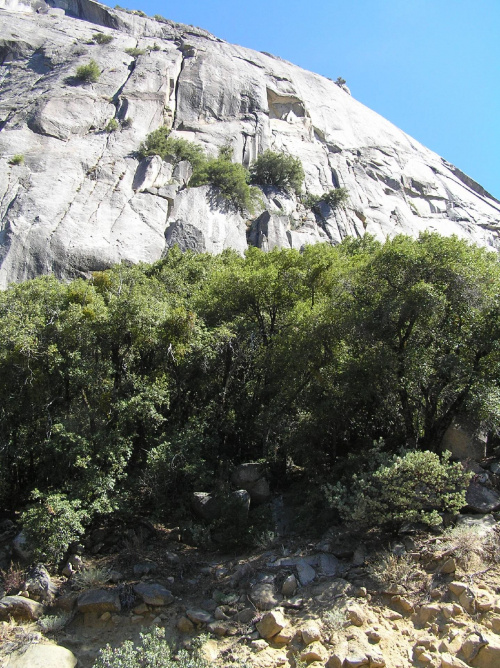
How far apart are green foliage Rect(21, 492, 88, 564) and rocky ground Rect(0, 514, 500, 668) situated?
1.37ft

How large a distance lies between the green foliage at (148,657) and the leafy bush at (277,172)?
30.0 meters

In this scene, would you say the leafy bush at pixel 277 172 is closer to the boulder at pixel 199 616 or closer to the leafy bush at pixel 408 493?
the leafy bush at pixel 408 493

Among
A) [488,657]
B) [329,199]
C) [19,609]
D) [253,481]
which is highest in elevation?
[329,199]

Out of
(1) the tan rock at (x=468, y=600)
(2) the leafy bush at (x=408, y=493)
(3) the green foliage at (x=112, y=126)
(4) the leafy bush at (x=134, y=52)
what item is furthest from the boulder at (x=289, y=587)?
(4) the leafy bush at (x=134, y=52)

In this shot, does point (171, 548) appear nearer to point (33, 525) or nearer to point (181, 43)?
point (33, 525)

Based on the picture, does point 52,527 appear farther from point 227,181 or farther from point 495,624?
point 227,181

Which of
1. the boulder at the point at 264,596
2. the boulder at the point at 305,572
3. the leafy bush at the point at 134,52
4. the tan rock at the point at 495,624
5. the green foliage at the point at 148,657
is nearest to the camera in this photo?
the green foliage at the point at 148,657

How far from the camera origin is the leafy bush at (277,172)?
32750 millimetres

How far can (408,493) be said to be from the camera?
314 inches

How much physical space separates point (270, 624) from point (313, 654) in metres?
0.81

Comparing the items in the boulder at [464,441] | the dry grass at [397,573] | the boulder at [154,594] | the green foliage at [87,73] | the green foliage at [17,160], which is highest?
the green foliage at [87,73]

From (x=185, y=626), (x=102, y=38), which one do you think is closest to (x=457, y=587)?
(x=185, y=626)

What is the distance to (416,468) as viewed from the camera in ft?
26.2

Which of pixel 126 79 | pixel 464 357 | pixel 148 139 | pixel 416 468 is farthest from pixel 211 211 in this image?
pixel 416 468
